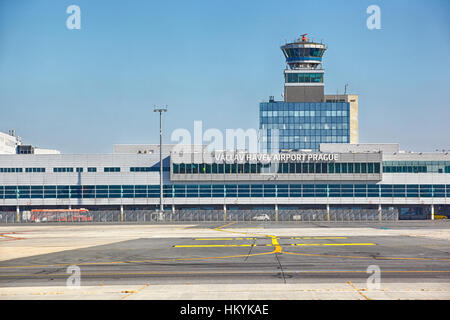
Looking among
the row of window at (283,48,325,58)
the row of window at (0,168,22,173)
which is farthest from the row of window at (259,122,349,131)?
the row of window at (0,168,22,173)

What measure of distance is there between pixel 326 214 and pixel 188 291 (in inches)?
3172

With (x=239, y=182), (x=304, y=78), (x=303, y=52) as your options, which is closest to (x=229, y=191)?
(x=239, y=182)

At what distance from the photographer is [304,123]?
7111 inches

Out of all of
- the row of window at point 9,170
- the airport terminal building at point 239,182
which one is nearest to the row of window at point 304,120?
the airport terminal building at point 239,182

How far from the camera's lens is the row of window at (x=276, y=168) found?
374ft

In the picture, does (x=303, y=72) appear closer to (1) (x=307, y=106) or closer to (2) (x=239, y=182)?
(1) (x=307, y=106)

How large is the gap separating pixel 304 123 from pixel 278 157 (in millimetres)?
69325

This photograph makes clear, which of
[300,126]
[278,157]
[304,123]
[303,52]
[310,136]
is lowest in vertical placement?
[278,157]

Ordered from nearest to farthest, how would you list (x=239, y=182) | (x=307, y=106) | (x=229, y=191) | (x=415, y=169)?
(x=415, y=169) < (x=239, y=182) < (x=229, y=191) < (x=307, y=106)

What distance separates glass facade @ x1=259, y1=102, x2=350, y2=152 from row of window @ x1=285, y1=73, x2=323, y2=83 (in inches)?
318

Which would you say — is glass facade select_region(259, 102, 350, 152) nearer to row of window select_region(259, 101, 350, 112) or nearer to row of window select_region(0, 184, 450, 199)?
row of window select_region(259, 101, 350, 112)

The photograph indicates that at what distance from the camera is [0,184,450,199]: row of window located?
4540 inches

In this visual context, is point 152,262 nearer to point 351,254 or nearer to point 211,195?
point 351,254
